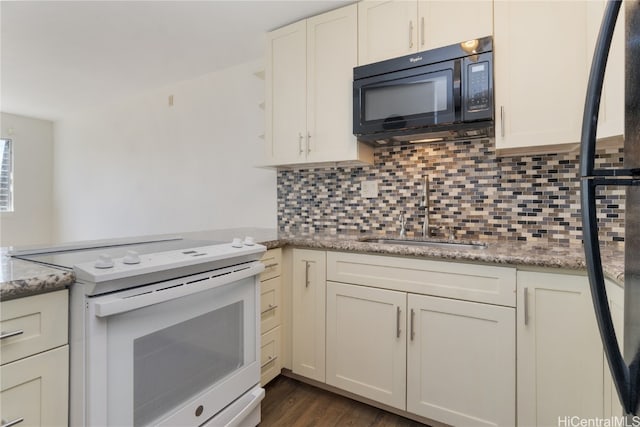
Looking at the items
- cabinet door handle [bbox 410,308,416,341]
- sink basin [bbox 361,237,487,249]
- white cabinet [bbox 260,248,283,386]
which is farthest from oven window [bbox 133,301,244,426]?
sink basin [bbox 361,237,487,249]

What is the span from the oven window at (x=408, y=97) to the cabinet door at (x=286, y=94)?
0.48 meters

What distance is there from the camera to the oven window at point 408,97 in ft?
5.44

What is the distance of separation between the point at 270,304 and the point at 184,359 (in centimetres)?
69

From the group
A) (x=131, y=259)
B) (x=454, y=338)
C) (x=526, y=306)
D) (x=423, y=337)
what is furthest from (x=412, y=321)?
(x=131, y=259)

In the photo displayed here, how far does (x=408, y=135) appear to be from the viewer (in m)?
1.81

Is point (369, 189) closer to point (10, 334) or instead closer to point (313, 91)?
point (313, 91)

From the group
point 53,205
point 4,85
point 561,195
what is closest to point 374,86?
point 561,195

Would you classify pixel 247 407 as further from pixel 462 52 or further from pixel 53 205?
pixel 53 205

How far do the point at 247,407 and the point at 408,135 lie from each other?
5.13 ft

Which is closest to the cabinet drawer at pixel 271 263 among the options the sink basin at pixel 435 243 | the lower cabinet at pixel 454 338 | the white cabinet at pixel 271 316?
the white cabinet at pixel 271 316

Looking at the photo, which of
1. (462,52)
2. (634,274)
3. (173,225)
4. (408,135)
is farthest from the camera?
(173,225)

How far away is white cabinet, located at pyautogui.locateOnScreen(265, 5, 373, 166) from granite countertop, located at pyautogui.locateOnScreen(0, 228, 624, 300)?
0.59 metres

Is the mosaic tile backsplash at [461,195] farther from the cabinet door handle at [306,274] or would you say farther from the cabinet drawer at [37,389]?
the cabinet drawer at [37,389]

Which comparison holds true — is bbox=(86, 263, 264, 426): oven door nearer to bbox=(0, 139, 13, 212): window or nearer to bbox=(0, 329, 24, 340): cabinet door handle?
bbox=(0, 329, 24, 340): cabinet door handle
